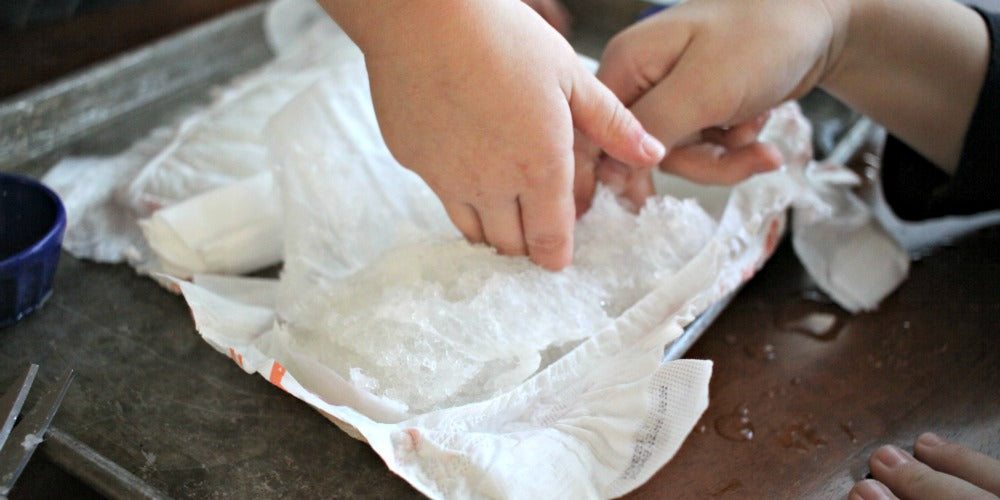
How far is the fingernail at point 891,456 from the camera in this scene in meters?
0.56

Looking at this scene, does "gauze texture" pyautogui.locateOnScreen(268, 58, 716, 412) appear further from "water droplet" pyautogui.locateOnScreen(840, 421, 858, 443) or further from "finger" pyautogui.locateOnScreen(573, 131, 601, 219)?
"water droplet" pyautogui.locateOnScreen(840, 421, 858, 443)

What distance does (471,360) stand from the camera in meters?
0.58

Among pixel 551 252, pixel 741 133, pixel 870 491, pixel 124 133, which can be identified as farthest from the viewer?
pixel 124 133

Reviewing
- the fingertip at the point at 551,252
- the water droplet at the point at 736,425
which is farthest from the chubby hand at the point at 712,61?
the water droplet at the point at 736,425

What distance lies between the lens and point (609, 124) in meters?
0.60

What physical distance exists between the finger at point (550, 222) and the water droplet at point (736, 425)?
17cm

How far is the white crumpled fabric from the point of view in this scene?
0.54 metres

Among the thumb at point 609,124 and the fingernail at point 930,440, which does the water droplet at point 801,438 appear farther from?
the thumb at point 609,124

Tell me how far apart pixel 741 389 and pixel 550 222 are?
208mm

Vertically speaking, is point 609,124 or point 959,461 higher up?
point 609,124

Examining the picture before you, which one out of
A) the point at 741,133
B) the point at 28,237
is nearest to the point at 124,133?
the point at 28,237

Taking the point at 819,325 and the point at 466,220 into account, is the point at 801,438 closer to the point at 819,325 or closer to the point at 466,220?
the point at 819,325

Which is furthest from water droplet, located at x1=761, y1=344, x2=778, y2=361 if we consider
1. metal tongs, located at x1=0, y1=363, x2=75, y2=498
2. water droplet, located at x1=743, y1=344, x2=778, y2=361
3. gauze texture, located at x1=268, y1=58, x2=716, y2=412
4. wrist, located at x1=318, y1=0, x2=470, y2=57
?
metal tongs, located at x1=0, y1=363, x2=75, y2=498

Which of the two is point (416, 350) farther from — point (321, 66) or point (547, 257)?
point (321, 66)
